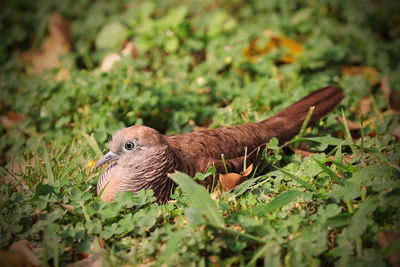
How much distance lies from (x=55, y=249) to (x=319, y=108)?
2.47m

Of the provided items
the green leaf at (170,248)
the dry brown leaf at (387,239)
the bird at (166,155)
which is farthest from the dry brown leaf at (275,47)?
the green leaf at (170,248)

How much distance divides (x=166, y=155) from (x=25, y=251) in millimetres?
1069

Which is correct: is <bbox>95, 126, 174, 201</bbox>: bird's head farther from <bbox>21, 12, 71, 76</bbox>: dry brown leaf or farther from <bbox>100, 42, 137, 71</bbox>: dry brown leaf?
<bbox>21, 12, 71, 76</bbox>: dry brown leaf

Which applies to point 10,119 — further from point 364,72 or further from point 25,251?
point 364,72

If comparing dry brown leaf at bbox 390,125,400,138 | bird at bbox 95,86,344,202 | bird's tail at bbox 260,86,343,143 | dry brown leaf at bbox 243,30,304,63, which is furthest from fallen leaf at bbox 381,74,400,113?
bird at bbox 95,86,344,202

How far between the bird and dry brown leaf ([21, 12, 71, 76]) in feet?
9.95

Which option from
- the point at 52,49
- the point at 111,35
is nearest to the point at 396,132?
the point at 111,35

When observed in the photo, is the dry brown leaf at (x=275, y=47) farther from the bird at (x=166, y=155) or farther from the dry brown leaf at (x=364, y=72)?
the bird at (x=166, y=155)

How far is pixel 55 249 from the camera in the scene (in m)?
2.14

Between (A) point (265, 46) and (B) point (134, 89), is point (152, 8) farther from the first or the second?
(B) point (134, 89)

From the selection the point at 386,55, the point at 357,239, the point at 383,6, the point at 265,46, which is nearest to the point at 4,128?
the point at 265,46

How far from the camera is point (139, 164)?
2.67 metres

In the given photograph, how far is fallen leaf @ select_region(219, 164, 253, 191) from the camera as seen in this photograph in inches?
107

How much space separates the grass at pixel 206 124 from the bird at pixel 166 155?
0.48ft
